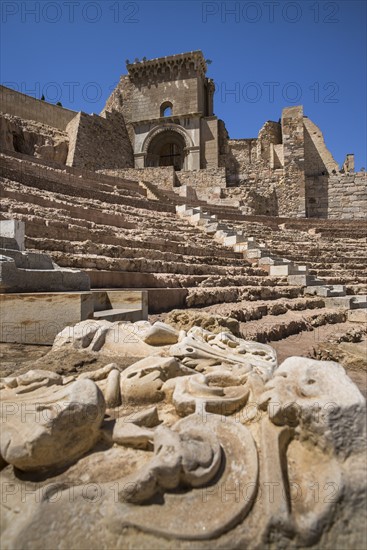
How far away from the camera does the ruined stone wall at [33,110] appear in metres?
23.4

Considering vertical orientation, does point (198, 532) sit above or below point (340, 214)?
below

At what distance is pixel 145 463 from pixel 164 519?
0.77 ft

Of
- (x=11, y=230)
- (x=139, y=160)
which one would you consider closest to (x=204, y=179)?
(x=139, y=160)

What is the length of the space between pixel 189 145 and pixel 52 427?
27919 mm

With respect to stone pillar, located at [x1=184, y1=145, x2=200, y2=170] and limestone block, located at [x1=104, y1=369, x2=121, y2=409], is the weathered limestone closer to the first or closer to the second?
limestone block, located at [x1=104, y1=369, x2=121, y2=409]

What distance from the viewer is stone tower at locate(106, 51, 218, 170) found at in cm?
2705

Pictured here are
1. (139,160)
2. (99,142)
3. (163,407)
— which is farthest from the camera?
(139,160)

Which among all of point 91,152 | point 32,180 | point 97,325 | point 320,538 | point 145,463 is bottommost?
point 320,538

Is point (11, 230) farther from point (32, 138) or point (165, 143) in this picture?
point (165, 143)

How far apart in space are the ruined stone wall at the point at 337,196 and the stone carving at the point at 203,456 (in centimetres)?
2364

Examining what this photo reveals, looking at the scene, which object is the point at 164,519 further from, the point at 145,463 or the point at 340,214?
the point at 340,214

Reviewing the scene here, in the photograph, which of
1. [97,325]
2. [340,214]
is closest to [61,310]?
[97,325]

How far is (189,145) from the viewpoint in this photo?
2700 cm

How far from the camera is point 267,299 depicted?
7238 mm
